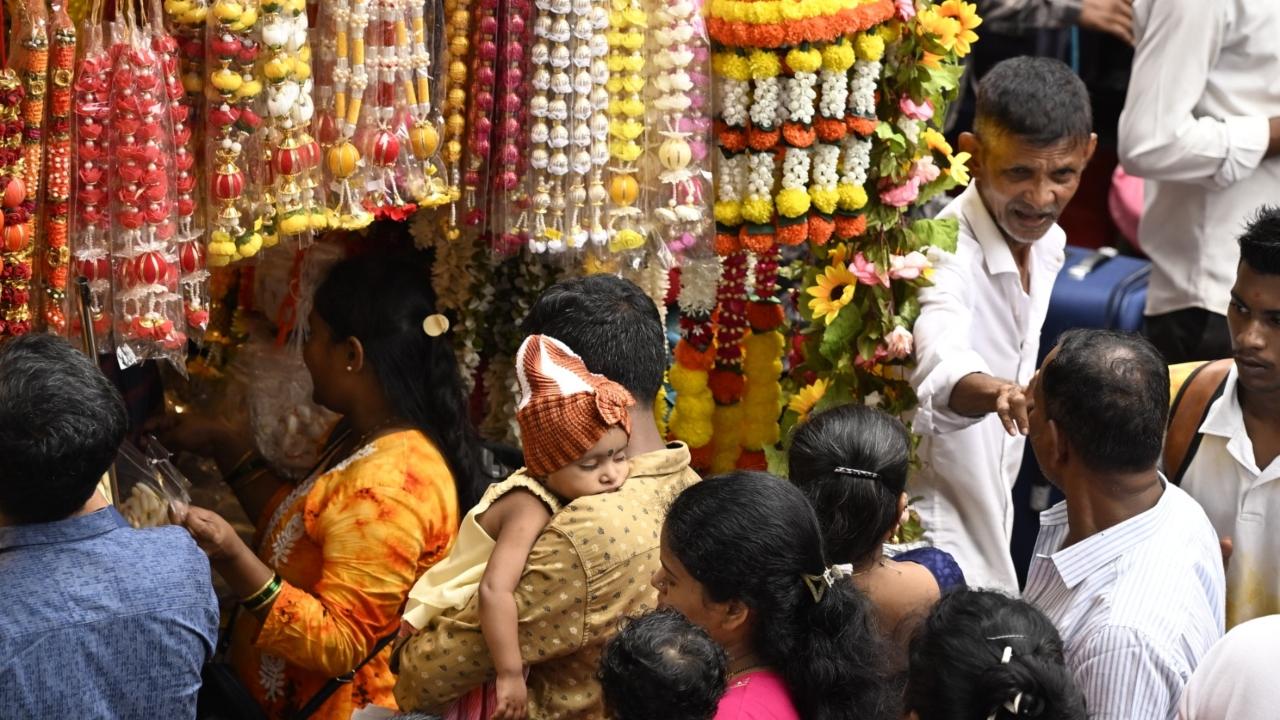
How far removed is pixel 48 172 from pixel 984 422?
7.54ft

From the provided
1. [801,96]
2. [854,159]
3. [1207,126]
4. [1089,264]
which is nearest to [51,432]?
[801,96]

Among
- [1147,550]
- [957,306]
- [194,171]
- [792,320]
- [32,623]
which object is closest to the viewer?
[32,623]

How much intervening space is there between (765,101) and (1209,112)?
1.73 meters

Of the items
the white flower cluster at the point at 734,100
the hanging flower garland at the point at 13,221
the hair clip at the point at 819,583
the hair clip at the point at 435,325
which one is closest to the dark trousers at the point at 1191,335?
the white flower cluster at the point at 734,100

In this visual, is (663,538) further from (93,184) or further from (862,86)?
(862,86)

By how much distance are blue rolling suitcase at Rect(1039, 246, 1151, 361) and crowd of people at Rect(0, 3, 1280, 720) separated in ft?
4.86

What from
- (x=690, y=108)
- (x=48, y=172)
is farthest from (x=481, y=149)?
(x=48, y=172)

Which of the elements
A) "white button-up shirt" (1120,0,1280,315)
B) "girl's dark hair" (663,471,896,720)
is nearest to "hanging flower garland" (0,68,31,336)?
"girl's dark hair" (663,471,896,720)

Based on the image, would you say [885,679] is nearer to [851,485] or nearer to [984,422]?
[851,485]

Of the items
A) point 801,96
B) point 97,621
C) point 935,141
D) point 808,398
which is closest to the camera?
point 97,621

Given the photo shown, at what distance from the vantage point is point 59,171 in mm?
2650

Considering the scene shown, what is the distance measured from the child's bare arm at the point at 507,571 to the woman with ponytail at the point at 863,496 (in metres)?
0.49

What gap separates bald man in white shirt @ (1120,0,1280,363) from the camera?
4.41 m

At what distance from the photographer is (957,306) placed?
3.83m
